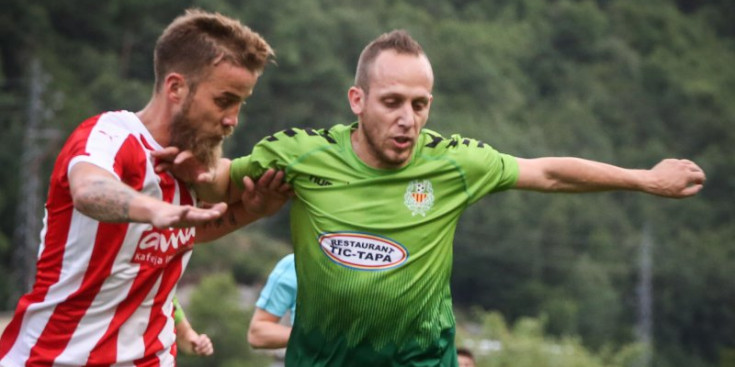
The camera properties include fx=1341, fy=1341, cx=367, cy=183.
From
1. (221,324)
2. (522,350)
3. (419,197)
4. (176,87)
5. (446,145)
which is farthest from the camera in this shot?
(522,350)

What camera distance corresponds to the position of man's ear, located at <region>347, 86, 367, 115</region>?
6305mm

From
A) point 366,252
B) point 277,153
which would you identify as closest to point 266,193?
point 277,153

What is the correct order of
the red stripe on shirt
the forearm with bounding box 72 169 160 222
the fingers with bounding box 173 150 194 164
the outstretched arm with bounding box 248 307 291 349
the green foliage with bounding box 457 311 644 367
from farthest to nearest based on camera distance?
the green foliage with bounding box 457 311 644 367 → the outstretched arm with bounding box 248 307 291 349 → the fingers with bounding box 173 150 194 164 → the red stripe on shirt → the forearm with bounding box 72 169 160 222

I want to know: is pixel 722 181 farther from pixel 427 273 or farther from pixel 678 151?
Result: pixel 427 273

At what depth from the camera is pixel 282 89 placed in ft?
274

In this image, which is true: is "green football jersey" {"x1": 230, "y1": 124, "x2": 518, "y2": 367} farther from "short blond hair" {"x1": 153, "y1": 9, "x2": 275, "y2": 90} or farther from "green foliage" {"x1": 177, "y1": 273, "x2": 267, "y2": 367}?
"green foliage" {"x1": 177, "y1": 273, "x2": 267, "y2": 367}

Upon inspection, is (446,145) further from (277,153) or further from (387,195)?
(277,153)

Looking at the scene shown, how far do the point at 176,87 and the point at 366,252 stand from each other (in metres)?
1.17

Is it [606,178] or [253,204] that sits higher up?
[606,178]

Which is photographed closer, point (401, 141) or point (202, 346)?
point (401, 141)

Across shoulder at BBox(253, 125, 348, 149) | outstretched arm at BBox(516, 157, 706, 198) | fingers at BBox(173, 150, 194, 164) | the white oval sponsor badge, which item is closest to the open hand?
shoulder at BBox(253, 125, 348, 149)

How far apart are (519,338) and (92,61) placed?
1206 inches

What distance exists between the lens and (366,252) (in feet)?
20.0

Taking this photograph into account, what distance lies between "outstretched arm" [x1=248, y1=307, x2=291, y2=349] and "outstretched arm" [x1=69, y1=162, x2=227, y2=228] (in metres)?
3.71
